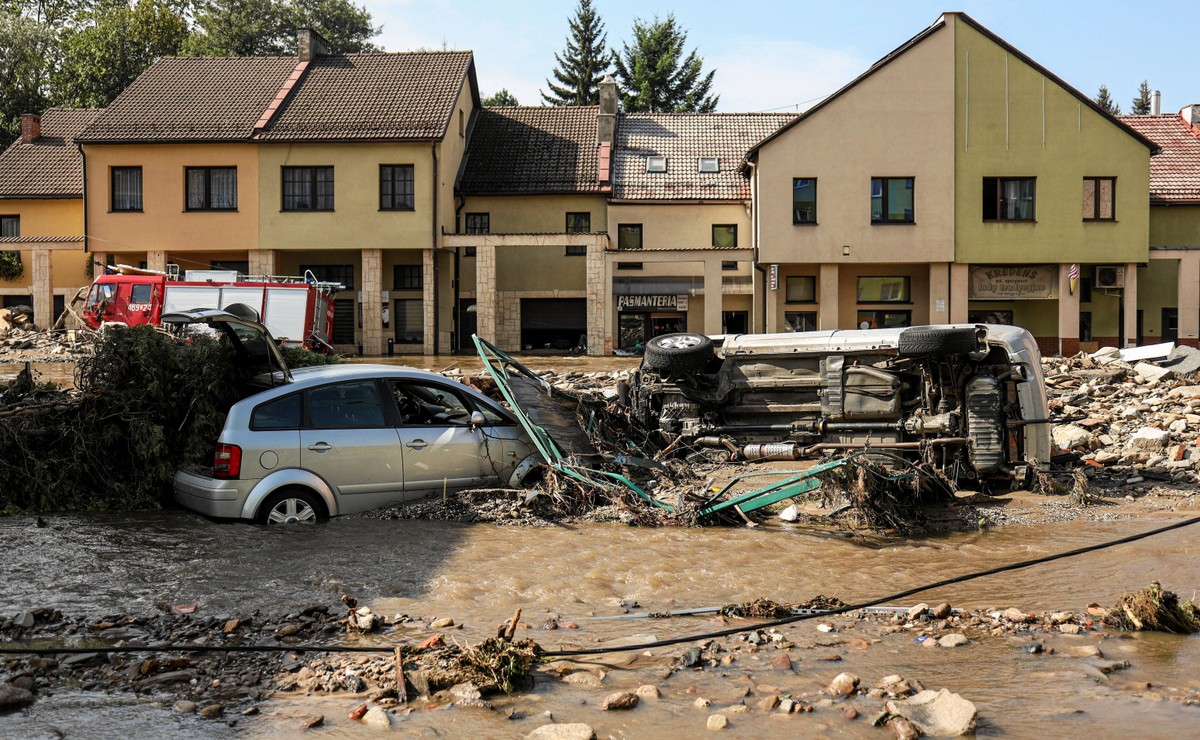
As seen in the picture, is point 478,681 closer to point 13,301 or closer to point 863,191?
point 863,191

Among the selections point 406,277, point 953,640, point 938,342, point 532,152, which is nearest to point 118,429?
point 953,640

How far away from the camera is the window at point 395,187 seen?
1378 inches

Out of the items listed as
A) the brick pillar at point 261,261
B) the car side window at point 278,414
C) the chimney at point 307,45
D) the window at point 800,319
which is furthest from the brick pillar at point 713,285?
the car side window at point 278,414

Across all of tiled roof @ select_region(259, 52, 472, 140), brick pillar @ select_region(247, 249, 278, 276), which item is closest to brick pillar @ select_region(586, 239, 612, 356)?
tiled roof @ select_region(259, 52, 472, 140)

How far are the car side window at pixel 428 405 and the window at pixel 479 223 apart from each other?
28.7 m

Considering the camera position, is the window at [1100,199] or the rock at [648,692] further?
the window at [1100,199]

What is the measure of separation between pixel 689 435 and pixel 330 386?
4.61 meters

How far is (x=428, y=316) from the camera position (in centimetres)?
3478

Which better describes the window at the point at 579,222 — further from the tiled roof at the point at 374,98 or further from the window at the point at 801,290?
the window at the point at 801,290

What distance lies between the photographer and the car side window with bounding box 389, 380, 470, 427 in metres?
10.2

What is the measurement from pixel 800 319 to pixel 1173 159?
14.7 metres

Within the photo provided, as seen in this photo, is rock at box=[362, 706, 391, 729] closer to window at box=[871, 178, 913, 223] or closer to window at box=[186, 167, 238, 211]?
window at box=[871, 178, 913, 223]

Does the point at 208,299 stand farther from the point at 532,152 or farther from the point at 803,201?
the point at 803,201

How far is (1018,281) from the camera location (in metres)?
34.1
